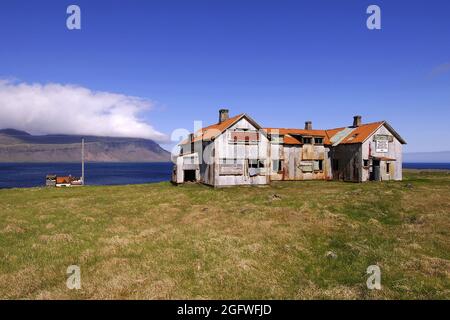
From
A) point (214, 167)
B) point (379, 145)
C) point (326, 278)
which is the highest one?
point (379, 145)

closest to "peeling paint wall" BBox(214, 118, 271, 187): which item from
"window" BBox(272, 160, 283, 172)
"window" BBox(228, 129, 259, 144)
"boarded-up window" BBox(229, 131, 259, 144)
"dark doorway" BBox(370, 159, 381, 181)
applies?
"window" BBox(228, 129, 259, 144)

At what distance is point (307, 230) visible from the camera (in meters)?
19.0

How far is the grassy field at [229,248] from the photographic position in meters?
11.1

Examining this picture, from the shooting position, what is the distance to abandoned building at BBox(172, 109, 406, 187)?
1583 inches

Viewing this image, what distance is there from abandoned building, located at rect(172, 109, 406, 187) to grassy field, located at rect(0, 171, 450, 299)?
13.1 metres

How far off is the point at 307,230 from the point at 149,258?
981 centimetres

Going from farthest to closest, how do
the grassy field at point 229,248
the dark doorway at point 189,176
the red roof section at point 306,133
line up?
the dark doorway at point 189,176 → the red roof section at point 306,133 → the grassy field at point 229,248

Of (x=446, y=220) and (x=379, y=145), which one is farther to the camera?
(x=379, y=145)

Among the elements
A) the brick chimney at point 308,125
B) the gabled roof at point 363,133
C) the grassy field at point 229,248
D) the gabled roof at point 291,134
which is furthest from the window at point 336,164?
the grassy field at point 229,248

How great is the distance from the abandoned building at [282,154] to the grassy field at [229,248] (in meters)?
13.1

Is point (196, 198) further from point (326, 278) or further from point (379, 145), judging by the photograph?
point (379, 145)

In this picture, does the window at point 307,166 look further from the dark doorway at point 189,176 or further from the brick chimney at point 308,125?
the dark doorway at point 189,176
